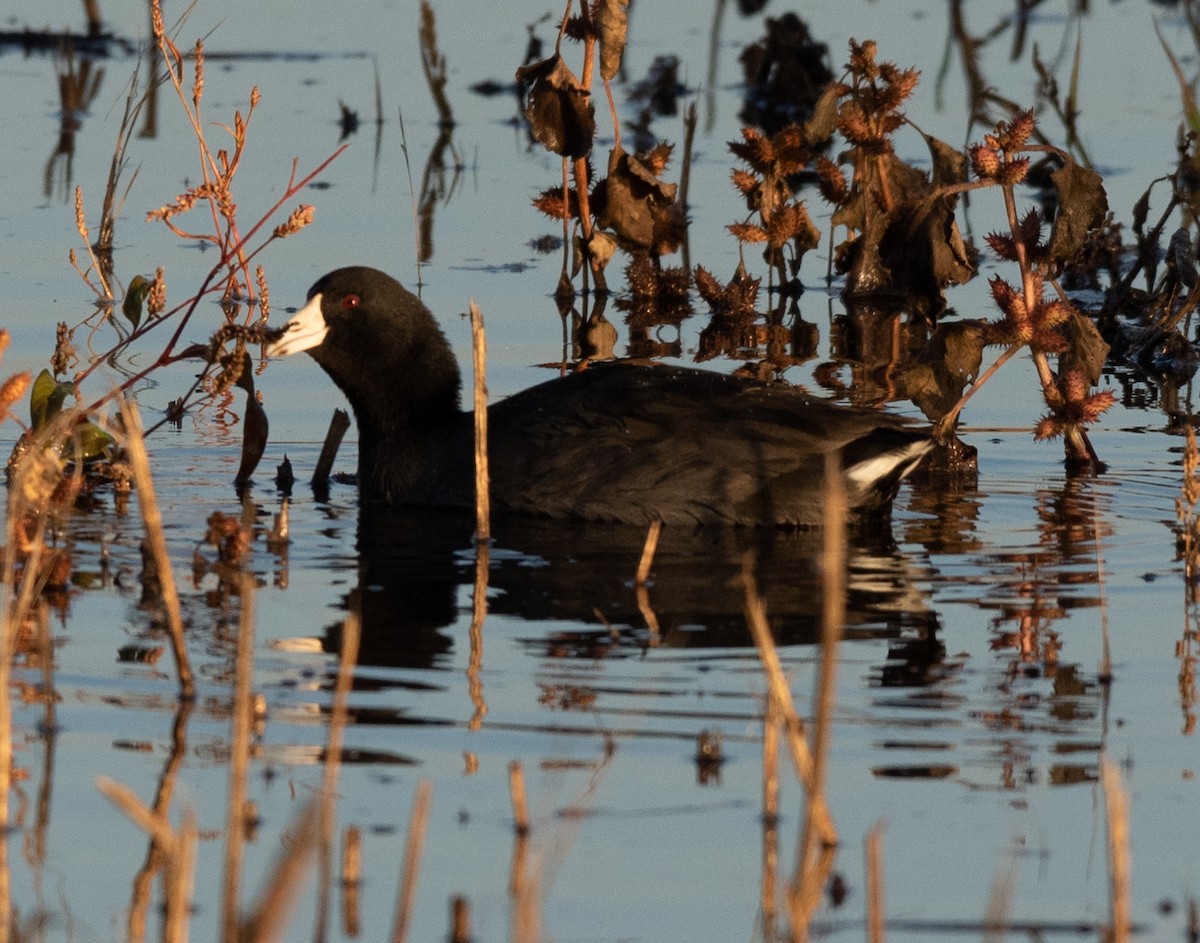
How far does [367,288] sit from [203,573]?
1914 mm

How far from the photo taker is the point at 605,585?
6.61 m

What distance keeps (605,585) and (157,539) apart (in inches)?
77.8

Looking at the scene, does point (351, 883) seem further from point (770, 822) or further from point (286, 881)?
point (286, 881)


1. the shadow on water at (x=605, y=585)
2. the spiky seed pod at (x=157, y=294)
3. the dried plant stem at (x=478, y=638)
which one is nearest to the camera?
the dried plant stem at (x=478, y=638)

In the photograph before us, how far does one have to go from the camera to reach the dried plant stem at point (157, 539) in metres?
4.62

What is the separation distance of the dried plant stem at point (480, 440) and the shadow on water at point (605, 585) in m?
0.08

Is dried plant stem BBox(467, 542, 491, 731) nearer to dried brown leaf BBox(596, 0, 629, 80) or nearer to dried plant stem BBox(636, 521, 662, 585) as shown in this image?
dried plant stem BBox(636, 521, 662, 585)

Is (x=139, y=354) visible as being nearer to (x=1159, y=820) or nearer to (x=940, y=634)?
(x=940, y=634)

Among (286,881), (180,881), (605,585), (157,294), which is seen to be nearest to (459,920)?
(180,881)

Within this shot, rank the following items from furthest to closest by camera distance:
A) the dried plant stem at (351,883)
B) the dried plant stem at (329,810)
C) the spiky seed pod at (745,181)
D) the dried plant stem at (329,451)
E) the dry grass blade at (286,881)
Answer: the spiky seed pod at (745,181) < the dried plant stem at (329,451) < the dried plant stem at (351,883) < the dried plant stem at (329,810) < the dry grass blade at (286,881)

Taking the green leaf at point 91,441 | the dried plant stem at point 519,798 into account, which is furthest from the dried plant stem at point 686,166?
the dried plant stem at point 519,798

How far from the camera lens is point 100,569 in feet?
21.7

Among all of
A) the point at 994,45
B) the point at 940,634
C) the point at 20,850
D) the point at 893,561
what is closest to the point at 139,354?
the point at 893,561

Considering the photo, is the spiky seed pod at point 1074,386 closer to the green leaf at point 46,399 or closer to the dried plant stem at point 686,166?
the green leaf at point 46,399
